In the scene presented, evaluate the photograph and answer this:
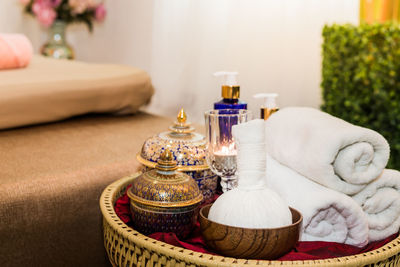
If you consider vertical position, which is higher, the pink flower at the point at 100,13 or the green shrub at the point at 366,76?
the pink flower at the point at 100,13

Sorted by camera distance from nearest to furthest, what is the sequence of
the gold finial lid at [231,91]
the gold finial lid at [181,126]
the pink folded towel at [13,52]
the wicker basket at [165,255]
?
the wicker basket at [165,255] → the gold finial lid at [181,126] → the gold finial lid at [231,91] → the pink folded towel at [13,52]

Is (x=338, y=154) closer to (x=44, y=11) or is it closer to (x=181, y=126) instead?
(x=181, y=126)

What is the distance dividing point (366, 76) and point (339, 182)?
108 cm

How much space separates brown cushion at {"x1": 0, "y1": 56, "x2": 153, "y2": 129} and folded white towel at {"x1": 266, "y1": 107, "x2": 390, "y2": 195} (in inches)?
29.4

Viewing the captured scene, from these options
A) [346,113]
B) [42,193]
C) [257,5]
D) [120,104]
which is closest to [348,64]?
[346,113]

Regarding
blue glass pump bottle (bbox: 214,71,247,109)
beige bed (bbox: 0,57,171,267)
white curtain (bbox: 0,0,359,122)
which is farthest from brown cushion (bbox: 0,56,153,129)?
white curtain (bbox: 0,0,359,122)

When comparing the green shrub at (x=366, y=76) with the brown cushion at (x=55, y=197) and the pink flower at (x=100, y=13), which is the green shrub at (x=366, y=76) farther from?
the pink flower at (x=100, y=13)

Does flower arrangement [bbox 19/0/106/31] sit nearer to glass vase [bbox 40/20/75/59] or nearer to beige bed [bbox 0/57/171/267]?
glass vase [bbox 40/20/75/59]

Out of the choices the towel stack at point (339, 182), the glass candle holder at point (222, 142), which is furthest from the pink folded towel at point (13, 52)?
the towel stack at point (339, 182)

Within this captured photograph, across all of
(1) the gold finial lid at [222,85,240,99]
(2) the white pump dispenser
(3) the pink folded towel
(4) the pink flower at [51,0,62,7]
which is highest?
(4) the pink flower at [51,0,62,7]

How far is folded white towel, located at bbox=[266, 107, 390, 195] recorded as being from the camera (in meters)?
0.63

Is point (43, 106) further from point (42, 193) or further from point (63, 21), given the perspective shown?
point (63, 21)

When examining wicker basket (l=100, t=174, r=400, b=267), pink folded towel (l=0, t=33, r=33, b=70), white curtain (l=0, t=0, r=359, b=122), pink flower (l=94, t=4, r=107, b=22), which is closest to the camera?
wicker basket (l=100, t=174, r=400, b=267)

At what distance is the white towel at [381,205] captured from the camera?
26.4 inches
